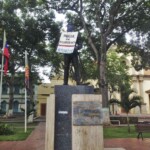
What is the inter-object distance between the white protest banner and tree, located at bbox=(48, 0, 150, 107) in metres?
14.7

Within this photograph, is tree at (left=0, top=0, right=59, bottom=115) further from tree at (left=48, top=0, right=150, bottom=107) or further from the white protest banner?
the white protest banner

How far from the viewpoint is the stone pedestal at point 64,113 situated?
8.40m

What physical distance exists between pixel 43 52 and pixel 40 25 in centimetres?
374

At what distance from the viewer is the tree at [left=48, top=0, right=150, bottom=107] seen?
24.4 meters

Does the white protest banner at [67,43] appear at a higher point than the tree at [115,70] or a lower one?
lower

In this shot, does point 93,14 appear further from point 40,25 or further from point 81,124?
point 81,124

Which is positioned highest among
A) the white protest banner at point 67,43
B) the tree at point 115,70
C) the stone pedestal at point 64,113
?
the tree at point 115,70

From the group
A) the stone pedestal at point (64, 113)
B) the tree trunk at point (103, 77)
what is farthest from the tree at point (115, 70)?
the stone pedestal at point (64, 113)

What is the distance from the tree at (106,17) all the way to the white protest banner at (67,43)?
1469 centimetres

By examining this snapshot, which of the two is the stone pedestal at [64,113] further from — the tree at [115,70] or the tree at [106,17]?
the tree at [115,70]

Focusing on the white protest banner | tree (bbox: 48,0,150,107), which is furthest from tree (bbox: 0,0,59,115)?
the white protest banner

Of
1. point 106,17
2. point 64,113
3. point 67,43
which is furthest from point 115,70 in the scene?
point 64,113

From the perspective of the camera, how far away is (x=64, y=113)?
8.48m

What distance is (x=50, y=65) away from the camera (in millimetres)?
36625
